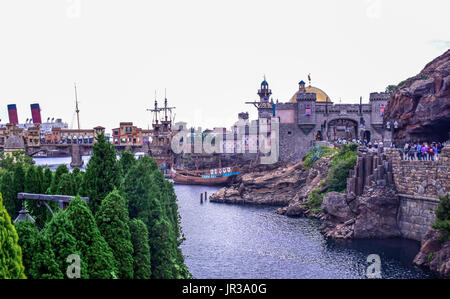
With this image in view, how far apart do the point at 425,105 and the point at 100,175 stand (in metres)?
35.3

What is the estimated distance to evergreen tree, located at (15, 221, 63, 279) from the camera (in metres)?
17.0

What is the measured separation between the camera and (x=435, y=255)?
3541cm

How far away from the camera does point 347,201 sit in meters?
49.1

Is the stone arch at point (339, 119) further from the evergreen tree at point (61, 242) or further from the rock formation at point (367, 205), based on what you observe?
the evergreen tree at point (61, 242)

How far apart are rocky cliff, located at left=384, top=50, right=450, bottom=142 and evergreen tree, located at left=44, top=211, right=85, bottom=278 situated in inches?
1565

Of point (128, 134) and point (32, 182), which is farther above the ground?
point (32, 182)

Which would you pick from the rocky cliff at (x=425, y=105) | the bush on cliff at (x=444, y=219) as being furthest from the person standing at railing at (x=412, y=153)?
the bush on cliff at (x=444, y=219)

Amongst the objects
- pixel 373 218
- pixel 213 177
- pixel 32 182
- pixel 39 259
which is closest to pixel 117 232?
pixel 39 259

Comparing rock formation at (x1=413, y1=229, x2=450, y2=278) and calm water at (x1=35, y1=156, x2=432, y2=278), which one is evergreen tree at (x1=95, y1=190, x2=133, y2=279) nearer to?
calm water at (x1=35, y1=156, x2=432, y2=278)

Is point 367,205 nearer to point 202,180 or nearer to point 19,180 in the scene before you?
point 19,180

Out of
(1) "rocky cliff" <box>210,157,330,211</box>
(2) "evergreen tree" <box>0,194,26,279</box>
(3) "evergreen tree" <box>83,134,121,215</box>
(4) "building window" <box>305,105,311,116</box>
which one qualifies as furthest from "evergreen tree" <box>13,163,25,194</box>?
(4) "building window" <box>305,105,311,116</box>

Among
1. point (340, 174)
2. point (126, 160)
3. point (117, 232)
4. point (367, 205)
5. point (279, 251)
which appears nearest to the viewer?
point (117, 232)

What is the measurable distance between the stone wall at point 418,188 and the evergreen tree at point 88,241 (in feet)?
97.4
